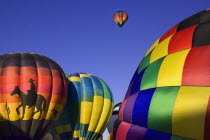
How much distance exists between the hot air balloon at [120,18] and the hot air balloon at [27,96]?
7.55 m

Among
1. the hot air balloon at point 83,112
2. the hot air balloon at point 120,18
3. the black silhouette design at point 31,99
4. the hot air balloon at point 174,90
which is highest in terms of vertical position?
the hot air balloon at point 120,18

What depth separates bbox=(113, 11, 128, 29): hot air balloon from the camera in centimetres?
1917

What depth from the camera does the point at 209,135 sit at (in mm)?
3611

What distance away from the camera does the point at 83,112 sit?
15.2m

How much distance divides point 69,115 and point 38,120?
10.8ft

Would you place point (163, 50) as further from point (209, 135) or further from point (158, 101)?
point (209, 135)

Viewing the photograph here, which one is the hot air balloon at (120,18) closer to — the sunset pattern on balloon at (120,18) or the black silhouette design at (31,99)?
the sunset pattern on balloon at (120,18)

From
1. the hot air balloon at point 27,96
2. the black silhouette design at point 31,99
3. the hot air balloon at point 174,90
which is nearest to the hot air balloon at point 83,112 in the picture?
the hot air balloon at point 27,96

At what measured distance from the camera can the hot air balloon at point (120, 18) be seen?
19172mm

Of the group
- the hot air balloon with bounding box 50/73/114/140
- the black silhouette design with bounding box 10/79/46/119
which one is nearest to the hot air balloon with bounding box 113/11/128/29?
the hot air balloon with bounding box 50/73/114/140

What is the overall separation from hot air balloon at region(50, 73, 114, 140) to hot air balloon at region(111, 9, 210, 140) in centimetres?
1005

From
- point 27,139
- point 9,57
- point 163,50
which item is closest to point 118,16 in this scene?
point 9,57

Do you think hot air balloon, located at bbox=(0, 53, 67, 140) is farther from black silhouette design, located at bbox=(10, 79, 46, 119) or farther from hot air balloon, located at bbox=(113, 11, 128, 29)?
hot air balloon, located at bbox=(113, 11, 128, 29)

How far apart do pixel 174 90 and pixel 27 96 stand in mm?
8644
